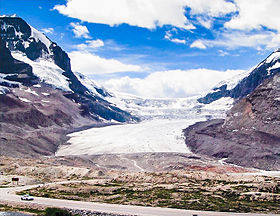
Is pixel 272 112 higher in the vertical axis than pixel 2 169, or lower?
higher

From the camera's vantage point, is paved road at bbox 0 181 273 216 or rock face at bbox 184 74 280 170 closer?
paved road at bbox 0 181 273 216

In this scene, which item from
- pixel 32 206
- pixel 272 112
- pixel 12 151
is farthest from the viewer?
pixel 272 112

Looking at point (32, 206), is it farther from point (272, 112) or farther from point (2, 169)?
point (272, 112)

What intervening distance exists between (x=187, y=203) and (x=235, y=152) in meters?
117

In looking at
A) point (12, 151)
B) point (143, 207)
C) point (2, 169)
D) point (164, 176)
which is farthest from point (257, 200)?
point (12, 151)

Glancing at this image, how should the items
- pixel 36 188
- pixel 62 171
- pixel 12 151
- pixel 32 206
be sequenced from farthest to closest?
1. pixel 12 151
2. pixel 62 171
3. pixel 36 188
4. pixel 32 206

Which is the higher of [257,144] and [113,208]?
[257,144]

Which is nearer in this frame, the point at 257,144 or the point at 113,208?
the point at 113,208

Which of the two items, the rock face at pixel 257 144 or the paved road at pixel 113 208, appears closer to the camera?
the paved road at pixel 113 208

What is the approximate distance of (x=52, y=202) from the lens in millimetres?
64625

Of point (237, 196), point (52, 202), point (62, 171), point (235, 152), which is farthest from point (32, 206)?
point (235, 152)

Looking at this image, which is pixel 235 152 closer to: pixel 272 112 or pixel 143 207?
pixel 272 112

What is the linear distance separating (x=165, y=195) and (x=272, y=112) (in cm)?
13754

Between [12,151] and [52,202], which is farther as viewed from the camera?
[12,151]
